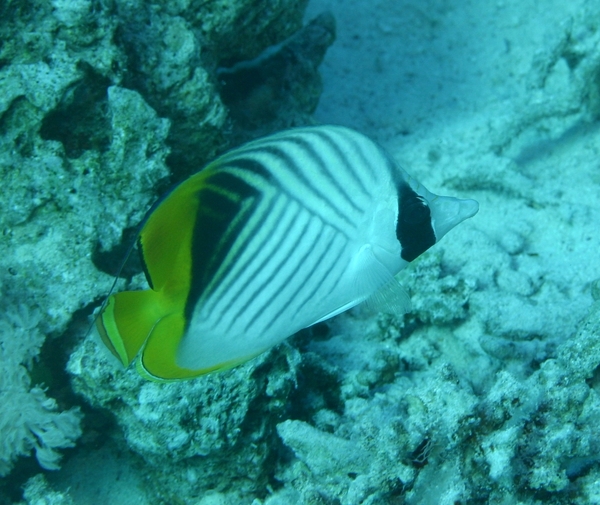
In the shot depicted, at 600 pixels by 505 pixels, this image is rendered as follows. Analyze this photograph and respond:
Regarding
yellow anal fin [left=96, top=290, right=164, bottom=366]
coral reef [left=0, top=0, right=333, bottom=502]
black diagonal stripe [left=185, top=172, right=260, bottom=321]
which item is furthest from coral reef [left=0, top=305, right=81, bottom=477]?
black diagonal stripe [left=185, top=172, right=260, bottom=321]

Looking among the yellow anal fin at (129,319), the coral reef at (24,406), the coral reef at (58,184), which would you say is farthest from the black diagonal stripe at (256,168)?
the coral reef at (24,406)

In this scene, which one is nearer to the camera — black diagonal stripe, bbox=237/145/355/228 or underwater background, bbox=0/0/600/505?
black diagonal stripe, bbox=237/145/355/228

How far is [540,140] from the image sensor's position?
4270mm

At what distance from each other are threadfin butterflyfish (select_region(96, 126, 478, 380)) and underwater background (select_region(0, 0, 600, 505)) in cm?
94

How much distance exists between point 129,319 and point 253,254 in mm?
342

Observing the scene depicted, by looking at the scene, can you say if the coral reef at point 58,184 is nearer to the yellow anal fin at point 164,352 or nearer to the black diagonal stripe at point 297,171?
the yellow anal fin at point 164,352

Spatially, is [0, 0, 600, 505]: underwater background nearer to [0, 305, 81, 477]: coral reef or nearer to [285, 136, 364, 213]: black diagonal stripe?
[0, 305, 81, 477]: coral reef

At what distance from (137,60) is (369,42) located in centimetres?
331

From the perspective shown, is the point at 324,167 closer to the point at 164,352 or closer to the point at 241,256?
the point at 241,256

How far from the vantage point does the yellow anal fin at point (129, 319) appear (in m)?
1.25

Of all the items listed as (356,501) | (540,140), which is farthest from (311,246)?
(540,140)

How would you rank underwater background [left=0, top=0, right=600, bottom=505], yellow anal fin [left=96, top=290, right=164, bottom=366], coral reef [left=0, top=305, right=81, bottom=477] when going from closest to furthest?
1. yellow anal fin [left=96, top=290, right=164, bottom=366]
2. underwater background [left=0, top=0, right=600, bottom=505]
3. coral reef [left=0, top=305, right=81, bottom=477]

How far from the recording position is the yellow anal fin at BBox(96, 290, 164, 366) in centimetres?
125

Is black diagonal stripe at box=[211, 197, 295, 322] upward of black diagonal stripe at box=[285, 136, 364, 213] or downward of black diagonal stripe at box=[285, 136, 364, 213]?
downward
